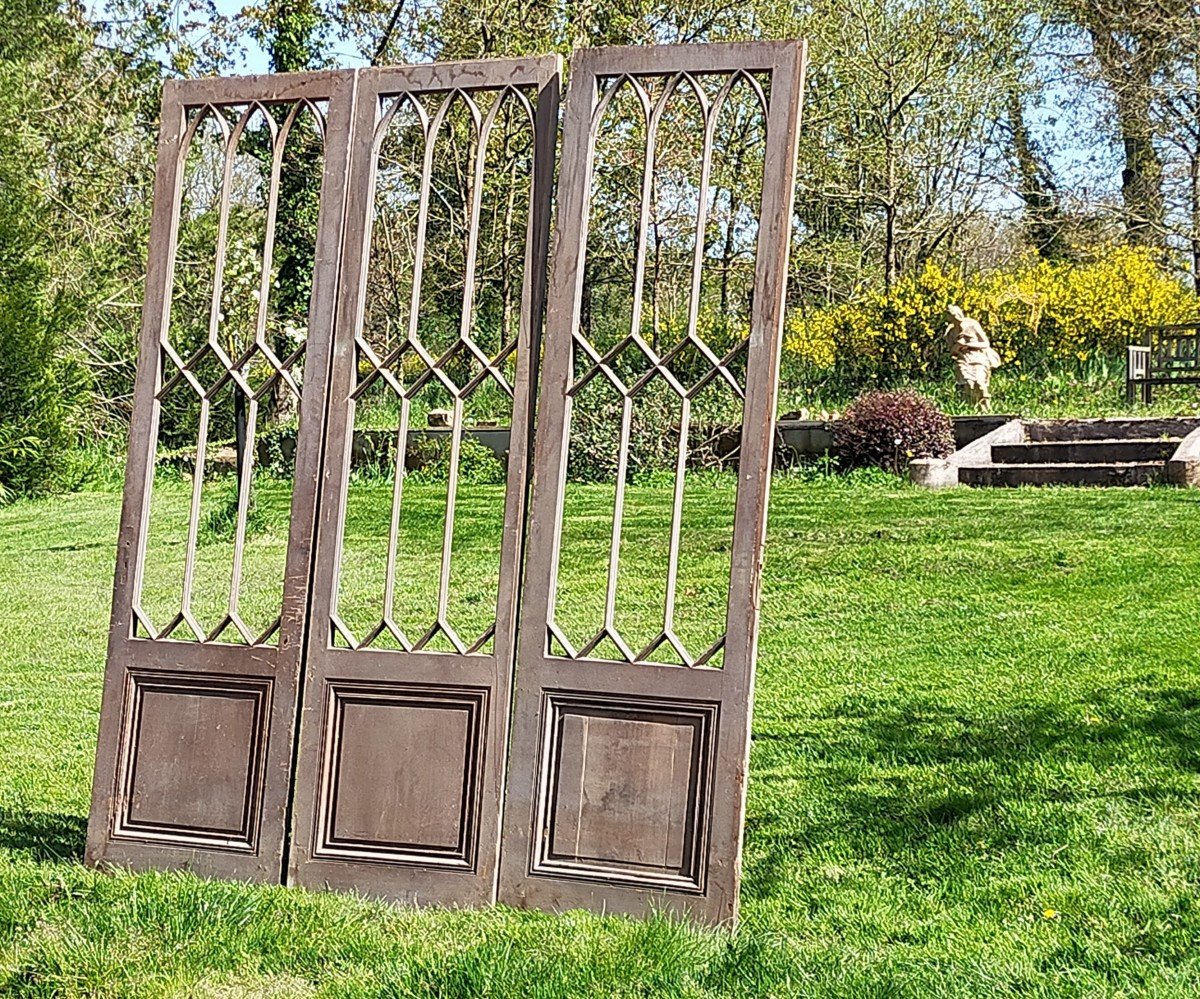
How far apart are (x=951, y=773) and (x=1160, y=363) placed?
43.5 ft

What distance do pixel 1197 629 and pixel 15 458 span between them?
13318mm

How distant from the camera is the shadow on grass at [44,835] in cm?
409

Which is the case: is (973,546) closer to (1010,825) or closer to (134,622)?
(1010,825)

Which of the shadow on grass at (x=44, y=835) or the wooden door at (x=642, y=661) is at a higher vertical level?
the wooden door at (x=642, y=661)

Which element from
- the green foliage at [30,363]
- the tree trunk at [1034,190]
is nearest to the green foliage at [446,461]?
the green foliage at [30,363]

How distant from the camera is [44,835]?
4309mm

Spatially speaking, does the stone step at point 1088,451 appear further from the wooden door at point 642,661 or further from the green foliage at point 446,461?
the wooden door at point 642,661

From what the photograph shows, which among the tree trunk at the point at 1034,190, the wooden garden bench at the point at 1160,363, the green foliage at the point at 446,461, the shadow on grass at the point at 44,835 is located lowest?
the shadow on grass at the point at 44,835

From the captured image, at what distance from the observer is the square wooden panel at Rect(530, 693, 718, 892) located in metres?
3.51

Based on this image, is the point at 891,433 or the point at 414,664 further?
the point at 891,433

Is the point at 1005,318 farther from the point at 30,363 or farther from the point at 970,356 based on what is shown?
the point at 30,363

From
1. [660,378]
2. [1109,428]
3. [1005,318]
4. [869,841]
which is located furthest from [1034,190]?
[869,841]

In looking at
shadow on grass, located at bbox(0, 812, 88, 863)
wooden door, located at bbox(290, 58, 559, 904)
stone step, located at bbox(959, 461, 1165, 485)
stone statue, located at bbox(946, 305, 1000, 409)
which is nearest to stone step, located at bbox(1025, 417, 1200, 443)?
stone step, located at bbox(959, 461, 1165, 485)

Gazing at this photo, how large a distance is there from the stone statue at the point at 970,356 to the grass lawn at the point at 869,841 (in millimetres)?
8807
